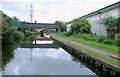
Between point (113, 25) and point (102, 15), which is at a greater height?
point (102, 15)

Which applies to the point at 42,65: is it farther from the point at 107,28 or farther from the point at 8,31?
the point at 107,28

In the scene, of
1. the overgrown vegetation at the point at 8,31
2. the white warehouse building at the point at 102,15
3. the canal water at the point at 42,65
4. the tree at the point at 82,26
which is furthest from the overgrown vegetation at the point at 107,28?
the overgrown vegetation at the point at 8,31

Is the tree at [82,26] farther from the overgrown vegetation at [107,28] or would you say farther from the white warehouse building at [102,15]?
the white warehouse building at [102,15]

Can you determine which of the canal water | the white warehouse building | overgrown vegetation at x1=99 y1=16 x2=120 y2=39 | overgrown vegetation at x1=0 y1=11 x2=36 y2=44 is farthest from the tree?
overgrown vegetation at x1=0 y1=11 x2=36 y2=44

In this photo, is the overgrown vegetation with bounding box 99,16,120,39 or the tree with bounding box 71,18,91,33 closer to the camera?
the overgrown vegetation with bounding box 99,16,120,39

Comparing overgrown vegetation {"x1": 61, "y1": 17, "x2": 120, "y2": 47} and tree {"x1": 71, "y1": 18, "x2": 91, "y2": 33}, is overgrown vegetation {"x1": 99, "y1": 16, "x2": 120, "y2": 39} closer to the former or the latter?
overgrown vegetation {"x1": 61, "y1": 17, "x2": 120, "y2": 47}

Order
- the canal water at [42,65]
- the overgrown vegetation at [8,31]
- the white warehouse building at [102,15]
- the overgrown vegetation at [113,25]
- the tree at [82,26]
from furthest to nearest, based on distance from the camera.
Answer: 1. the tree at [82,26]
2. the white warehouse building at [102,15]
3. the overgrown vegetation at [8,31]
4. the overgrown vegetation at [113,25]
5. the canal water at [42,65]

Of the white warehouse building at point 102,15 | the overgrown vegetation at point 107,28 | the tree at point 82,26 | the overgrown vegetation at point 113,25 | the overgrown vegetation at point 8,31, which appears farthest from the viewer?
the tree at point 82,26

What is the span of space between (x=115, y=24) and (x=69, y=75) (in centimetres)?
827

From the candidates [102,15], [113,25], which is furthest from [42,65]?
[102,15]

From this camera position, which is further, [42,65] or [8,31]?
[8,31]

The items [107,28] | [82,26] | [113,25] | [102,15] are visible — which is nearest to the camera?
[113,25]

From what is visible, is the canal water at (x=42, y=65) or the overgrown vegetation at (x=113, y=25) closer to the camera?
the canal water at (x=42, y=65)

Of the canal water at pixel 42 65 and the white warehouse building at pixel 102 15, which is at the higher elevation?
the white warehouse building at pixel 102 15
